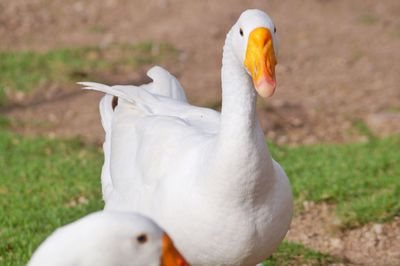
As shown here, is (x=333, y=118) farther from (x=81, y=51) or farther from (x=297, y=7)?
(x=297, y=7)

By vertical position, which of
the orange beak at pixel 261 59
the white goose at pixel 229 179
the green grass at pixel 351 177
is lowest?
the green grass at pixel 351 177

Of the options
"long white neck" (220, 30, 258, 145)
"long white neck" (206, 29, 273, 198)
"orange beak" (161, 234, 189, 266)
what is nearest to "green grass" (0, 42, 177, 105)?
"long white neck" (220, 30, 258, 145)

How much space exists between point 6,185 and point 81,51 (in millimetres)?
6190

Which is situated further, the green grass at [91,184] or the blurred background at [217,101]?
the blurred background at [217,101]

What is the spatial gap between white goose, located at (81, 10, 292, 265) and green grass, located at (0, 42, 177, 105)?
24.0 ft

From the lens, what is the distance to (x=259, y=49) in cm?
486

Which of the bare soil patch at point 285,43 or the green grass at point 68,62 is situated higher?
the bare soil patch at point 285,43

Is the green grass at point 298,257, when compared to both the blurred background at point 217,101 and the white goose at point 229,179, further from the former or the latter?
the white goose at point 229,179

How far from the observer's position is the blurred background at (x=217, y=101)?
727cm

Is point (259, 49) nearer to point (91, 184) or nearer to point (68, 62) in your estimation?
point (91, 184)

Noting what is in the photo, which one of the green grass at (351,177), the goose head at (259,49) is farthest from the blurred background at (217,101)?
the goose head at (259,49)

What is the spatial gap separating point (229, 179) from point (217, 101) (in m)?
6.82

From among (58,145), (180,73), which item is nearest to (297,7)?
(180,73)

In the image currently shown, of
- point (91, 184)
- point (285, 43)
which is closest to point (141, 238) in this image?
point (91, 184)
